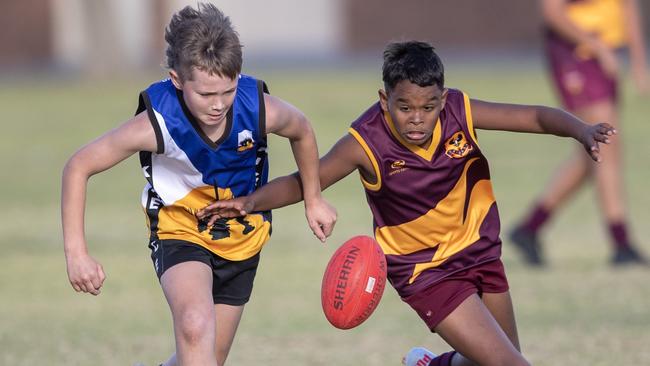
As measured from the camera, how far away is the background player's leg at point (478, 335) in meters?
5.06

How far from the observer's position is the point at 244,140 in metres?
5.31

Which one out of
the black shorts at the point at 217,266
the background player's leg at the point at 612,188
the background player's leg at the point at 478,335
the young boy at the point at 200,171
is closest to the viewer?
the young boy at the point at 200,171

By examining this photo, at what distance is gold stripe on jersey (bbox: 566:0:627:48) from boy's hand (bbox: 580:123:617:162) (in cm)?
433

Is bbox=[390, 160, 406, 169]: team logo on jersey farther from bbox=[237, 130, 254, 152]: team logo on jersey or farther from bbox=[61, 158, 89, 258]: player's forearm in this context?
bbox=[61, 158, 89, 258]: player's forearm

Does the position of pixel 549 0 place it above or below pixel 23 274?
above

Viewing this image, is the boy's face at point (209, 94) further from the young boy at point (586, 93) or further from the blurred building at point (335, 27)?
the blurred building at point (335, 27)

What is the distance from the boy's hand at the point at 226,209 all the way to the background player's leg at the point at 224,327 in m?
0.41

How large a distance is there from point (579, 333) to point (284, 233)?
441cm

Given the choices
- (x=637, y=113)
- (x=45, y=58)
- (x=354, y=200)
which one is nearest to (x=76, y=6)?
(x=45, y=58)

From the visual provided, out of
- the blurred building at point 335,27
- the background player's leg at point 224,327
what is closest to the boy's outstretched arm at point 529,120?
the background player's leg at point 224,327

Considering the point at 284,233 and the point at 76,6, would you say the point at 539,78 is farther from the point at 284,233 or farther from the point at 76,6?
the point at 76,6

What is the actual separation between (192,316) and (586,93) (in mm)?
4767

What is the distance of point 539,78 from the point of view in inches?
942

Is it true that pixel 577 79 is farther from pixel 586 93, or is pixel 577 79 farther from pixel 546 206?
pixel 546 206
